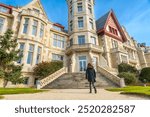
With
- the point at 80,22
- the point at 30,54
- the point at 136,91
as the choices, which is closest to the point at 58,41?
the point at 80,22

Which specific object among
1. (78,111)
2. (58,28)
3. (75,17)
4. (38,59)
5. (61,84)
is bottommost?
(78,111)

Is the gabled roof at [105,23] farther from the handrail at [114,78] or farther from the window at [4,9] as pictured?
the window at [4,9]

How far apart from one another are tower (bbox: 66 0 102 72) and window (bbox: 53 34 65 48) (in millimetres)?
1615

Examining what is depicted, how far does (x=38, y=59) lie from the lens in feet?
78.5

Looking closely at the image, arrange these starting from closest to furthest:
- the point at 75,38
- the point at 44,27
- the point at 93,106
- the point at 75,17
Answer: the point at 93,106 → the point at 44,27 → the point at 75,38 → the point at 75,17

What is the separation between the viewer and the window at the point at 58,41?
2889 centimetres

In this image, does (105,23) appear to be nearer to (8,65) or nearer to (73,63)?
(73,63)

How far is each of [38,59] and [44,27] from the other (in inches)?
264

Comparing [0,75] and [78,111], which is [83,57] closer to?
[0,75]

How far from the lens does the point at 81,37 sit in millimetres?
29812

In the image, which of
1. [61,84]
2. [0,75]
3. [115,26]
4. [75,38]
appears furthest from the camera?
[115,26]

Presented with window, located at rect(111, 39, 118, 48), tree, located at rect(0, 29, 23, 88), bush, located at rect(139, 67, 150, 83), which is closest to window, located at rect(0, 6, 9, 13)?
tree, located at rect(0, 29, 23, 88)

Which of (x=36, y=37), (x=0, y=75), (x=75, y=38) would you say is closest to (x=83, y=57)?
(x=75, y=38)

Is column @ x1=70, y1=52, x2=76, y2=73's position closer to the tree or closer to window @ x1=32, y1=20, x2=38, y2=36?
window @ x1=32, y1=20, x2=38, y2=36
